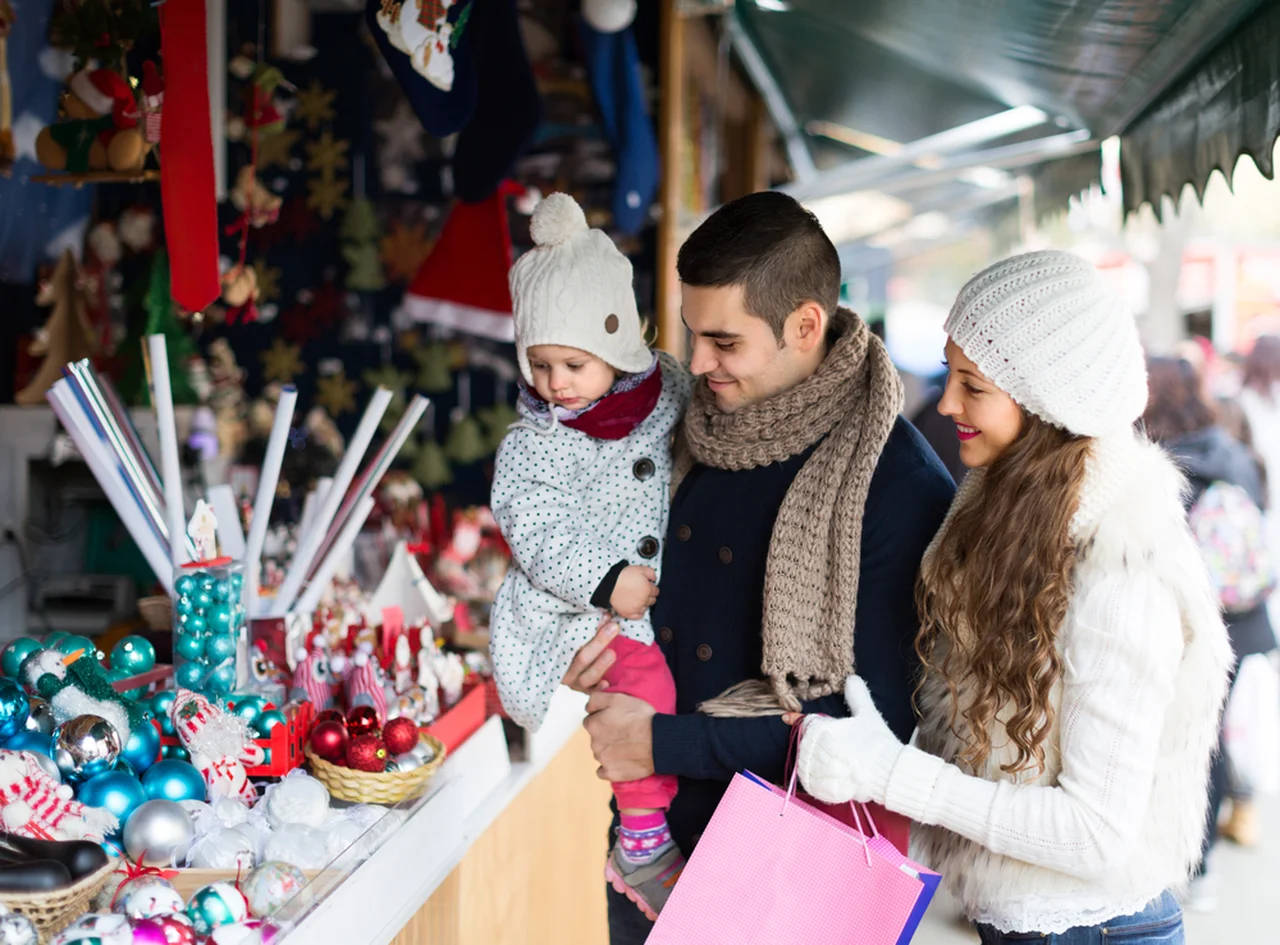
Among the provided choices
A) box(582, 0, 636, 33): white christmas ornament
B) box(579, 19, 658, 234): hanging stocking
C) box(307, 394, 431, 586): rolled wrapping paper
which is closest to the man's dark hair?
box(307, 394, 431, 586): rolled wrapping paper

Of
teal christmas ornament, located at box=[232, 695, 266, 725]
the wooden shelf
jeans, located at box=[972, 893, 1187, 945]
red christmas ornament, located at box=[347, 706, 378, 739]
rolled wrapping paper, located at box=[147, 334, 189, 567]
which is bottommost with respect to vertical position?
jeans, located at box=[972, 893, 1187, 945]

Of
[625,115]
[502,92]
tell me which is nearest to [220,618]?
[502,92]

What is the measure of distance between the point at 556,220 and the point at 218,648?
0.98m

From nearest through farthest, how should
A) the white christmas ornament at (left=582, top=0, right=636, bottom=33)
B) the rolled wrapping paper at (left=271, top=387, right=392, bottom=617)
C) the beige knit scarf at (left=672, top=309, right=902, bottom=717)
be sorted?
the beige knit scarf at (left=672, top=309, right=902, bottom=717), the rolled wrapping paper at (left=271, top=387, right=392, bottom=617), the white christmas ornament at (left=582, top=0, right=636, bottom=33)

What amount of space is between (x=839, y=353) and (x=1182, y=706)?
666 millimetres

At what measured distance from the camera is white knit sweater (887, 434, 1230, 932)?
1479 mm

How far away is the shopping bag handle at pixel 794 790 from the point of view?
5.23ft

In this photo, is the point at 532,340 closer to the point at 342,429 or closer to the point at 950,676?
the point at 950,676

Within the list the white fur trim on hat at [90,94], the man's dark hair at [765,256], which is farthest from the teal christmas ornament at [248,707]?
the white fur trim on hat at [90,94]

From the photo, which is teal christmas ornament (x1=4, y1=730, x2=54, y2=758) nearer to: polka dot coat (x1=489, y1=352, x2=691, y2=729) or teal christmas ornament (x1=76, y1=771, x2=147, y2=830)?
teal christmas ornament (x1=76, y1=771, x2=147, y2=830)

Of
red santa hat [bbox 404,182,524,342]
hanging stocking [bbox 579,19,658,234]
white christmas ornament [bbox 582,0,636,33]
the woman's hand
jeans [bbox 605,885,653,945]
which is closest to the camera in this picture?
the woman's hand

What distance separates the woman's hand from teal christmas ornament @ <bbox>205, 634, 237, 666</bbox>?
1.10 meters

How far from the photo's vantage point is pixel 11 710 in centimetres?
167

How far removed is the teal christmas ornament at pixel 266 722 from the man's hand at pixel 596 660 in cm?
52
